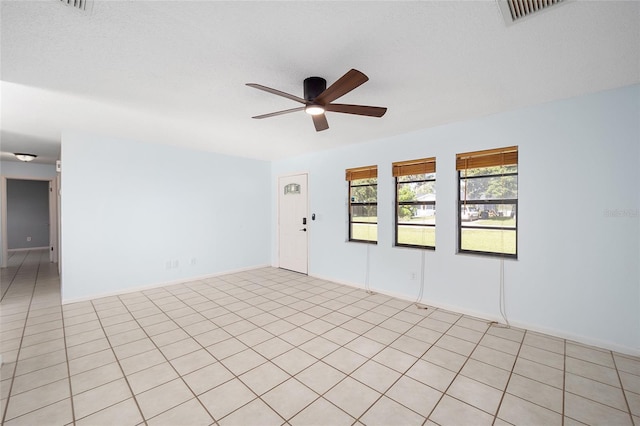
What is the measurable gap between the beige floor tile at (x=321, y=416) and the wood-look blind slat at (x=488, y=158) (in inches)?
126

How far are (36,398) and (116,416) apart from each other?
755 mm

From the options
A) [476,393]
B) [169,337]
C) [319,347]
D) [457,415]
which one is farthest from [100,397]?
[476,393]

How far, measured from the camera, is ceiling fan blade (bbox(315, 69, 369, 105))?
1.84 metres

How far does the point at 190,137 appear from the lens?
14.3ft

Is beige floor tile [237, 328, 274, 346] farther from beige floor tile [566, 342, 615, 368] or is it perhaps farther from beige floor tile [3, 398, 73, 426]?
beige floor tile [566, 342, 615, 368]

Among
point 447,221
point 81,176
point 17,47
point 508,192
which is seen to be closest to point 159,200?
point 81,176

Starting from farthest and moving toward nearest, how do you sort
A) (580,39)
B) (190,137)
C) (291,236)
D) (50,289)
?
(291,236) < (50,289) < (190,137) < (580,39)

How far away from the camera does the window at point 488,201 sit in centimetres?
333

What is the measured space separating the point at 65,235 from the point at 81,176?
0.91 meters

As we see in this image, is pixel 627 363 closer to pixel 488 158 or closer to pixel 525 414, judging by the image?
pixel 525 414

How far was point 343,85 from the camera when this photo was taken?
2.00 m

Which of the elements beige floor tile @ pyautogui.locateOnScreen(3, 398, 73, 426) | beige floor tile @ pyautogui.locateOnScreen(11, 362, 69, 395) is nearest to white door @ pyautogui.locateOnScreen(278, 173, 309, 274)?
beige floor tile @ pyautogui.locateOnScreen(11, 362, 69, 395)

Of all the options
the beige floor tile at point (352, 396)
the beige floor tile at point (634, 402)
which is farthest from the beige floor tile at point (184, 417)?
the beige floor tile at point (634, 402)

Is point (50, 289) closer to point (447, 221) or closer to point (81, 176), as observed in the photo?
point (81, 176)
